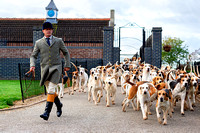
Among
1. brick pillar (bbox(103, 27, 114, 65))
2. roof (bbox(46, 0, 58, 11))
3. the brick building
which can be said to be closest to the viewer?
brick pillar (bbox(103, 27, 114, 65))

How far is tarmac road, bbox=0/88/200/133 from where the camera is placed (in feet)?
18.7

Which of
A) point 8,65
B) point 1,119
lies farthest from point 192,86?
point 8,65

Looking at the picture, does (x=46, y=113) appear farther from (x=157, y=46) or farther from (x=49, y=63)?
(x=157, y=46)

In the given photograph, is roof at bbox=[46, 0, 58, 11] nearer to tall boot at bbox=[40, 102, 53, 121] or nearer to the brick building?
the brick building

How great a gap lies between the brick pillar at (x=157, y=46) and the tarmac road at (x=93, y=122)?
15019 millimetres

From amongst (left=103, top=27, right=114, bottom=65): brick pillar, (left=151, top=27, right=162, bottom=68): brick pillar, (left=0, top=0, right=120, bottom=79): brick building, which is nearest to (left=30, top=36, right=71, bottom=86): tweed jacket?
(left=0, top=0, right=120, bottom=79): brick building

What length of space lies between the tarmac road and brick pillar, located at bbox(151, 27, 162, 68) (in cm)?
1502

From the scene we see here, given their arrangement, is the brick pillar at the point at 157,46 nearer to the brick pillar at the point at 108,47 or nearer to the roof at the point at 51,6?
the brick pillar at the point at 108,47

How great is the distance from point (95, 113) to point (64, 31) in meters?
19.2

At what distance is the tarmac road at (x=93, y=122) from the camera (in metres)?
5.71

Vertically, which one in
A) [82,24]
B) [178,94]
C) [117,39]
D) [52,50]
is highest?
[82,24]

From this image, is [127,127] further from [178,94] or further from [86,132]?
[178,94]

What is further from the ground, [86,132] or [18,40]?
[18,40]

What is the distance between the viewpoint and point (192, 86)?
874cm
